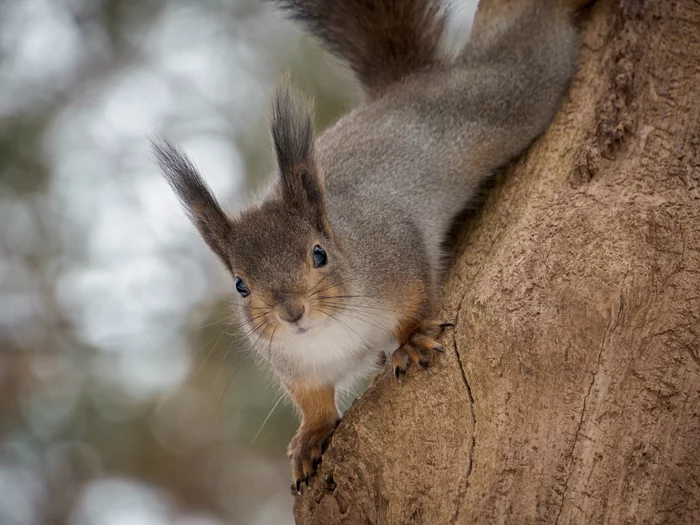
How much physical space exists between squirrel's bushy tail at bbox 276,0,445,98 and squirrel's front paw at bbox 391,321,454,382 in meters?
1.20

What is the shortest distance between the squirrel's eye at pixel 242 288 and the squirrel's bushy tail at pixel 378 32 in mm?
1096

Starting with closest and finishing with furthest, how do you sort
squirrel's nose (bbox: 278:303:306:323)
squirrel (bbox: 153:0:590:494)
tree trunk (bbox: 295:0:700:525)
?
tree trunk (bbox: 295:0:700:525) < squirrel's nose (bbox: 278:303:306:323) < squirrel (bbox: 153:0:590:494)

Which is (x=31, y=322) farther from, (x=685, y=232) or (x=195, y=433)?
(x=685, y=232)

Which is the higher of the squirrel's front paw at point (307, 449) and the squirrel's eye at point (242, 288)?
the squirrel's eye at point (242, 288)

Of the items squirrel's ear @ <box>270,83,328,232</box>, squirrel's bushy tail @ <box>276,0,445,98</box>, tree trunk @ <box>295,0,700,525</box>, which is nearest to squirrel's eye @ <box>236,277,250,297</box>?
squirrel's ear @ <box>270,83,328,232</box>

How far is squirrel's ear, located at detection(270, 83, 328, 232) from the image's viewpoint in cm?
240

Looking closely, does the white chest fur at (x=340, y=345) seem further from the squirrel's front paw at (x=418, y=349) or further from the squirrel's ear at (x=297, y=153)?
the squirrel's ear at (x=297, y=153)

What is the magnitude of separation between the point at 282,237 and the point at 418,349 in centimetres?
50

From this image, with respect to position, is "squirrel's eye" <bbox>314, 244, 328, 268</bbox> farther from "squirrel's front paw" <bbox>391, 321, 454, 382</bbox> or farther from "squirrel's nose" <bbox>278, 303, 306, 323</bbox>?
"squirrel's front paw" <bbox>391, 321, 454, 382</bbox>

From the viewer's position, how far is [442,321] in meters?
2.33

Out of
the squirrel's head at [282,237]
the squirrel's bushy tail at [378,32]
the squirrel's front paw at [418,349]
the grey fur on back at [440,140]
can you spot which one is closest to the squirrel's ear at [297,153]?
the squirrel's head at [282,237]

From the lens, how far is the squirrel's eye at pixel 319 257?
7.88 ft

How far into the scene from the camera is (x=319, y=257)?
7.91 feet

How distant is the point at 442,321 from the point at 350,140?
90cm
